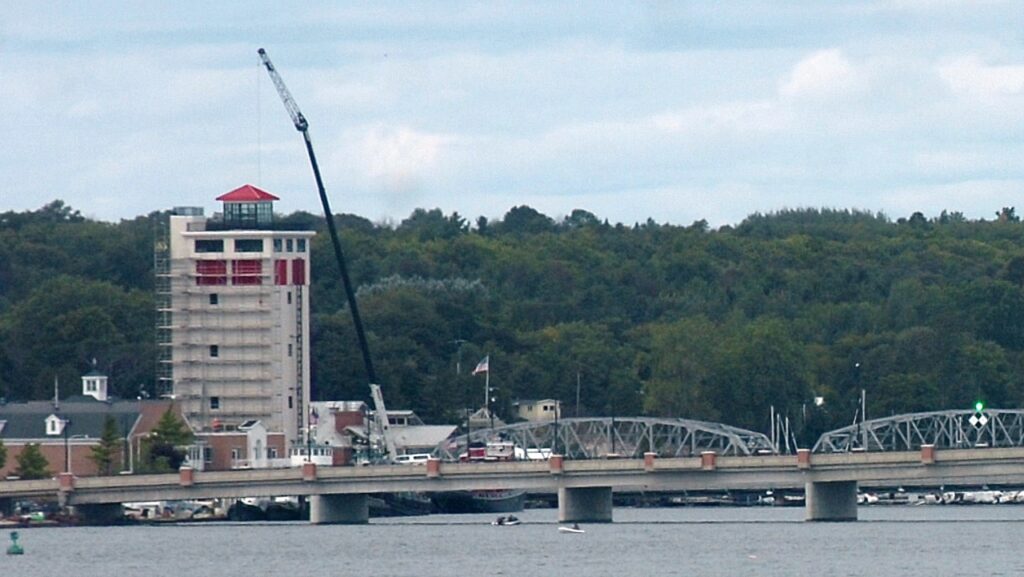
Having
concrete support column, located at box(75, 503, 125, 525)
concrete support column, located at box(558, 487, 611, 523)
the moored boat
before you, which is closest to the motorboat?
concrete support column, located at box(558, 487, 611, 523)

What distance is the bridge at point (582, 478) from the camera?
154 m

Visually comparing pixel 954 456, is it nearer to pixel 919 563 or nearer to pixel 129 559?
pixel 919 563

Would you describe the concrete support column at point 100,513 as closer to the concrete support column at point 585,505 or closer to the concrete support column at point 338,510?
the concrete support column at point 338,510

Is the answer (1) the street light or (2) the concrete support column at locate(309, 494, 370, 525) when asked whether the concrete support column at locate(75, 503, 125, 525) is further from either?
(1) the street light

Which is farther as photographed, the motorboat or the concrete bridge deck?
the concrete bridge deck

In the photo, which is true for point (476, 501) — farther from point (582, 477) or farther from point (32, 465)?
point (582, 477)

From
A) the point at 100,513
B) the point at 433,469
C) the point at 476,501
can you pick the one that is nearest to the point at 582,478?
the point at 433,469

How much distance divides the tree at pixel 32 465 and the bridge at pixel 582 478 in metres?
14.3

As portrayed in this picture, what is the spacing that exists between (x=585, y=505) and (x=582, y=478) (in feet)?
13.1

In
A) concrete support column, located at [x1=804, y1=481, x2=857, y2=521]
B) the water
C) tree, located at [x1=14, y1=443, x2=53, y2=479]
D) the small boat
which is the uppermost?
tree, located at [x1=14, y1=443, x2=53, y2=479]

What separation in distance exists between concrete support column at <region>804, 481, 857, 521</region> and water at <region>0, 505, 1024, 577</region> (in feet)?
4.44

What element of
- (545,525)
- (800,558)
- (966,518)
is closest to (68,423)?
(545,525)

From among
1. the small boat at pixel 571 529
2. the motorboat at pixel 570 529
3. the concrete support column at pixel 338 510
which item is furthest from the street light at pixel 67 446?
the small boat at pixel 571 529

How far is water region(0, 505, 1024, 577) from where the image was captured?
11925cm
